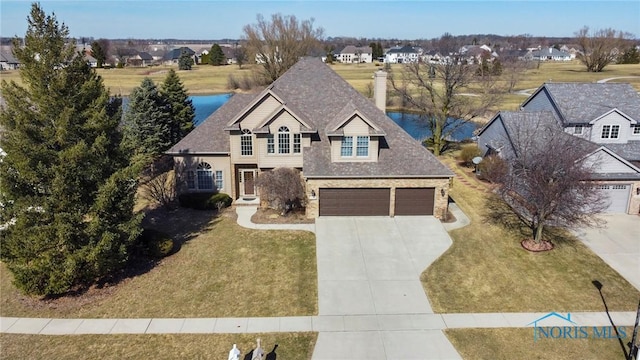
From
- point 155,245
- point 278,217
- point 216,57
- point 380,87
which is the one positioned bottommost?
point 278,217

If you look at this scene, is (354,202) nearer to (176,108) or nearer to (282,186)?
(282,186)

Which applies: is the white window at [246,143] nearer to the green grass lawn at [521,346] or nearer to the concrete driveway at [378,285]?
the concrete driveway at [378,285]

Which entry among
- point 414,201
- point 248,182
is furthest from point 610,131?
point 248,182

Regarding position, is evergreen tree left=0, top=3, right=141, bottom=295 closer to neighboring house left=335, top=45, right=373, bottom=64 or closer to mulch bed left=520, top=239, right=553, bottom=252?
mulch bed left=520, top=239, right=553, bottom=252

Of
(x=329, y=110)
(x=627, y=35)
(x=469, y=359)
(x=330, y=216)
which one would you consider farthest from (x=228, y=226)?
(x=627, y=35)

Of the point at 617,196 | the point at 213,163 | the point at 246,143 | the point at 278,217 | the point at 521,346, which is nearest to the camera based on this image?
the point at 521,346
